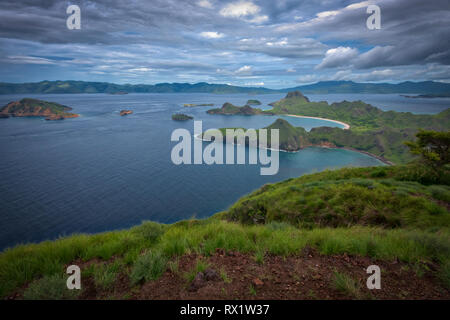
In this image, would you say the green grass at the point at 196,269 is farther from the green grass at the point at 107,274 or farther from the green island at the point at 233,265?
the green grass at the point at 107,274

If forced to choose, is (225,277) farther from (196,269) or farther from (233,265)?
(196,269)

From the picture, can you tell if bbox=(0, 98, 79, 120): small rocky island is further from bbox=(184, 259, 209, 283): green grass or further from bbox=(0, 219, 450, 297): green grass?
bbox=(184, 259, 209, 283): green grass

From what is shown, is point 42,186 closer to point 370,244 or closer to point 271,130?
point 370,244

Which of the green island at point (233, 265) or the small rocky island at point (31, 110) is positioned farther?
the small rocky island at point (31, 110)

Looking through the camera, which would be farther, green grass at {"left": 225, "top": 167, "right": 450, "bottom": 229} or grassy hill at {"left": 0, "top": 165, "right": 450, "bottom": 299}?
green grass at {"left": 225, "top": 167, "right": 450, "bottom": 229}

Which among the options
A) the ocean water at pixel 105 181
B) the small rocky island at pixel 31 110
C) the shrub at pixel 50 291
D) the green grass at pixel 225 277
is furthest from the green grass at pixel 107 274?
the small rocky island at pixel 31 110

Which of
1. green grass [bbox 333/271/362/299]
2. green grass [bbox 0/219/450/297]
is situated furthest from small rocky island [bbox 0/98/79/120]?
green grass [bbox 333/271/362/299]

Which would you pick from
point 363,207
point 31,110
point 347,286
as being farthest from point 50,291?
point 31,110
